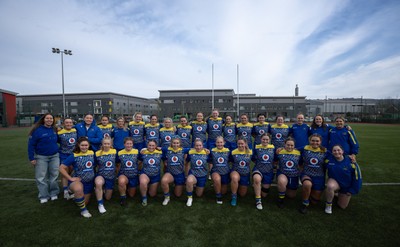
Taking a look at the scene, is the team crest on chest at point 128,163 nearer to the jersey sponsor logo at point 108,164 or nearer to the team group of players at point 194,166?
the team group of players at point 194,166

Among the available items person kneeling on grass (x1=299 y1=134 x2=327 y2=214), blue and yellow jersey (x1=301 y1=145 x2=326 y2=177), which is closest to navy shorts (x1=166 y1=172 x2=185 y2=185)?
person kneeling on grass (x1=299 y1=134 x2=327 y2=214)

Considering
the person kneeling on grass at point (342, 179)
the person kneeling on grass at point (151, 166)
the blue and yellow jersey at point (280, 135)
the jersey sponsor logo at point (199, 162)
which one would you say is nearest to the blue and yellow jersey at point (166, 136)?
the person kneeling on grass at point (151, 166)

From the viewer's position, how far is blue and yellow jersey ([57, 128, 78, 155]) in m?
4.29

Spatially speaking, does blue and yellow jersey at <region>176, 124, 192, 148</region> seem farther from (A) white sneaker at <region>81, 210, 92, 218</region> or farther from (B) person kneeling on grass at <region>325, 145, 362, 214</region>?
(B) person kneeling on grass at <region>325, 145, 362, 214</region>

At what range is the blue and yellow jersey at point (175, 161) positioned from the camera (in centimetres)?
422

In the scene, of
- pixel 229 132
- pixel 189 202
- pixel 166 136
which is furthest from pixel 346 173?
pixel 166 136

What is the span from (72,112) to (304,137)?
220 feet

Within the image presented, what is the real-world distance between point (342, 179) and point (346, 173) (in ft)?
0.43

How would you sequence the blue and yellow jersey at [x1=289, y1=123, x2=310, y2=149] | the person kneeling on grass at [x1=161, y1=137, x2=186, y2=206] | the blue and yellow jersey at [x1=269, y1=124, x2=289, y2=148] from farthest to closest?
the blue and yellow jersey at [x1=269, y1=124, x2=289, y2=148] → the blue and yellow jersey at [x1=289, y1=123, x2=310, y2=149] → the person kneeling on grass at [x1=161, y1=137, x2=186, y2=206]

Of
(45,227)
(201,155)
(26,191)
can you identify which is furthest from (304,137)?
(26,191)

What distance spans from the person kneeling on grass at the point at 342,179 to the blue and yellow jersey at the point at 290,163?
0.55 metres

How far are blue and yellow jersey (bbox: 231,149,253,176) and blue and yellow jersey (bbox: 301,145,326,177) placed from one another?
1111 millimetres

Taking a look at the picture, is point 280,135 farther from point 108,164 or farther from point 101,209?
point 101,209

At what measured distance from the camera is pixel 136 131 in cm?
538
